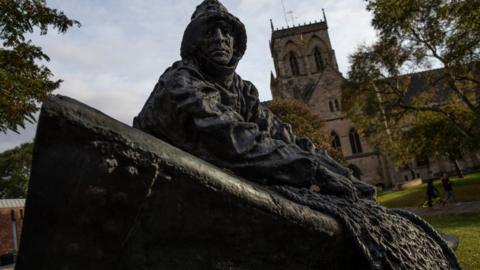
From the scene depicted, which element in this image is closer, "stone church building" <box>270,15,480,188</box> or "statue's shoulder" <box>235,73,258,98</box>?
"statue's shoulder" <box>235,73,258,98</box>

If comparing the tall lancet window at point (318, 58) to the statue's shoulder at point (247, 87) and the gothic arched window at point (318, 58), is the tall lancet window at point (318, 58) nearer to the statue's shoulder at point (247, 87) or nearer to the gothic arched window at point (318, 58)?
the gothic arched window at point (318, 58)

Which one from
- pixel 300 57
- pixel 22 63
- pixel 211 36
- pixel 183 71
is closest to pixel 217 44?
pixel 211 36

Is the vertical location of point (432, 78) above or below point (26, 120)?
above

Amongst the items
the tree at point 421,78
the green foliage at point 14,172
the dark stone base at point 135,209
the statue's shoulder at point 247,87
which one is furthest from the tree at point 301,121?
the green foliage at point 14,172

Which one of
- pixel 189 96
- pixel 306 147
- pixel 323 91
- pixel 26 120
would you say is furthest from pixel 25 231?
pixel 323 91

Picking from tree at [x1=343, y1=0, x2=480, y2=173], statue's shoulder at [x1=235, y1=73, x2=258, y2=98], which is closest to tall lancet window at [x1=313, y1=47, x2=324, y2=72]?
tree at [x1=343, y1=0, x2=480, y2=173]

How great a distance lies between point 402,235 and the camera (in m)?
1.88

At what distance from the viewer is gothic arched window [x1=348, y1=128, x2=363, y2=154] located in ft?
140

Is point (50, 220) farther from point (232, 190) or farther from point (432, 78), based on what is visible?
point (432, 78)

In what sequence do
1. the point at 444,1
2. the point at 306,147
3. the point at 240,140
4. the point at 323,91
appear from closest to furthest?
the point at 240,140
the point at 306,147
the point at 444,1
the point at 323,91

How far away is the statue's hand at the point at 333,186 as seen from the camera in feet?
6.77

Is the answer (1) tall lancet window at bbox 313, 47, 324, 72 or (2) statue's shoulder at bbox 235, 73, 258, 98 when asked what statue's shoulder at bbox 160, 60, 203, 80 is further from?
(1) tall lancet window at bbox 313, 47, 324, 72

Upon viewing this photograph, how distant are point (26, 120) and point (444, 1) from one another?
16306 millimetres

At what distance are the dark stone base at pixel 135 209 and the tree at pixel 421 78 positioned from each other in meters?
12.6
